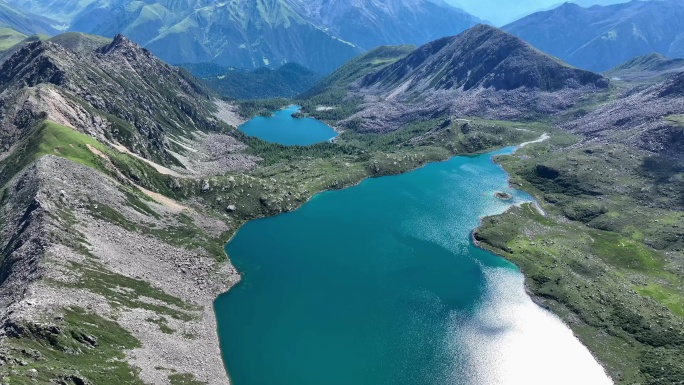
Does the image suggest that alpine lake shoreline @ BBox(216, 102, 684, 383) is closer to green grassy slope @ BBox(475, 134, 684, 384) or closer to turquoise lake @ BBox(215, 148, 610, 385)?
green grassy slope @ BBox(475, 134, 684, 384)

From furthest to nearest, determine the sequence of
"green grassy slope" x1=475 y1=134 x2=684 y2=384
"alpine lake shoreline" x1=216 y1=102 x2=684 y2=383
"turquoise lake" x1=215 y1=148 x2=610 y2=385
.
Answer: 1. "green grassy slope" x1=475 y1=134 x2=684 y2=384
2. "alpine lake shoreline" x1=216 y1=102 x2=684 y2=383
3. "turquoise lake" x1=215 y1=148 x2=610 y2=385

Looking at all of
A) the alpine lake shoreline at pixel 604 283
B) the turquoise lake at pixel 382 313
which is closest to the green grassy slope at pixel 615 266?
the alpine lake shoreline at pixel 604 283

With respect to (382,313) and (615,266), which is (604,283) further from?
(382,313)

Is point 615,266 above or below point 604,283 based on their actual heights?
above

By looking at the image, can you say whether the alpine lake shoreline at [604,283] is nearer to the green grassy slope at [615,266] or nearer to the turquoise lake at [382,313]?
the green grassy slope at [615,266]

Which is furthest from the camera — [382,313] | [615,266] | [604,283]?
[615,266]

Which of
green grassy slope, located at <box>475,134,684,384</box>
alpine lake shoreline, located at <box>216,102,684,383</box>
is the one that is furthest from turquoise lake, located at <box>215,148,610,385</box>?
green grassy slope, located at <box>475,134,684,384</box>

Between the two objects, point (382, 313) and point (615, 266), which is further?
point (615, 266)

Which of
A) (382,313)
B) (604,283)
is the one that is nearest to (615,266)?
(604,283)
